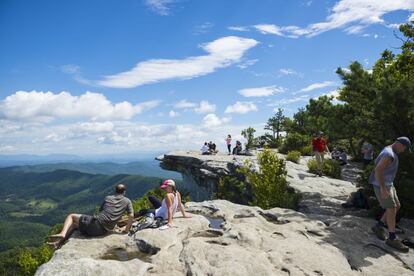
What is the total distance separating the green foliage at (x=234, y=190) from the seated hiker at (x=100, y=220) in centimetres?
1285

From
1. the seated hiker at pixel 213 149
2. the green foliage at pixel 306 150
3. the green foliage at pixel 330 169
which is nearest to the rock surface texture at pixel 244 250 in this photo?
the green foliage at pixel 330 169

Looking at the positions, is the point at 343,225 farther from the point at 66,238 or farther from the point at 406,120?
the point at 66,238

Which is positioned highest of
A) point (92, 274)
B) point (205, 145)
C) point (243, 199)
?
point (205, 145)

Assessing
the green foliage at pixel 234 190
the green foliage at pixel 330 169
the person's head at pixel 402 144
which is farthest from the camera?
the green foliage at pixel 330 169

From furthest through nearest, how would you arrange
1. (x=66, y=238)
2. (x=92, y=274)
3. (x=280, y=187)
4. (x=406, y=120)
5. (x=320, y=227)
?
(x=280, y=187) < (x=406, y=120) < (x=320, y=227) < (x=66, y=238) < (x=92, y=274)

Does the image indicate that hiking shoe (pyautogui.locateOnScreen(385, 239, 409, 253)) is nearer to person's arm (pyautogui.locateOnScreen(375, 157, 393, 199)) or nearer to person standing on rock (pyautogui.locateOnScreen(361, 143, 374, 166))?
person's arm (pyautogui.locateOnScreen(375, 157, 393, 199))

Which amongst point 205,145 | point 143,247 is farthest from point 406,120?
point 205,145

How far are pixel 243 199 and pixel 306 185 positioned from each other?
5384 mm

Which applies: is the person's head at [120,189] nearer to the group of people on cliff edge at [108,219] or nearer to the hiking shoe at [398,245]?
the group of people on cliff edge at [108,219]

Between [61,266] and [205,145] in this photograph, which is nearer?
[61,266]

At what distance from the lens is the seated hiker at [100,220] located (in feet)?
33.2

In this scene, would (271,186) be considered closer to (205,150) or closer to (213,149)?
(205,150)

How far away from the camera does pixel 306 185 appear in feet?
63.4

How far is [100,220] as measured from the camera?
10.2 m
